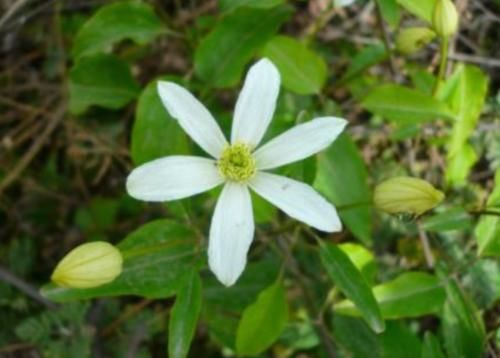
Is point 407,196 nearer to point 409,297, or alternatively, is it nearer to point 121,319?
point 409,297

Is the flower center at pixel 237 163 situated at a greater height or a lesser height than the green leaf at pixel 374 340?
greater

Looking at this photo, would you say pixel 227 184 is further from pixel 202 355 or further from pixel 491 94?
pixel 491 94

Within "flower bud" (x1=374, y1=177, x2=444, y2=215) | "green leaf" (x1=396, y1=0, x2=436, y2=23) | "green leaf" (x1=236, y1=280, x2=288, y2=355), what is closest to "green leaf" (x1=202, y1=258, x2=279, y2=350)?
"green leaf" (x1=236, y1=280, x2=288, y2=355)

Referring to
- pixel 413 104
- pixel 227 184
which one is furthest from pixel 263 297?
pixel 413 104

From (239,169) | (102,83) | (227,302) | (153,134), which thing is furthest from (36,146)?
(239,169)

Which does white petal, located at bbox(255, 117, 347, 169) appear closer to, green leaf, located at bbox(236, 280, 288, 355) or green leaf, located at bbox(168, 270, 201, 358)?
green leaf, located at bbox(168, 270, 201, 358)

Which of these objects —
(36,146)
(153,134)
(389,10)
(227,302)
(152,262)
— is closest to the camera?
(152,262)

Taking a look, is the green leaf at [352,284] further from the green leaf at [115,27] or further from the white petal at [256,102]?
the green leaf at [115,27]

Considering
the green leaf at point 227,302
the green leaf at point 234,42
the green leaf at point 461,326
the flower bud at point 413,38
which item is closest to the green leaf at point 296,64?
the green leaf at point 234,42
